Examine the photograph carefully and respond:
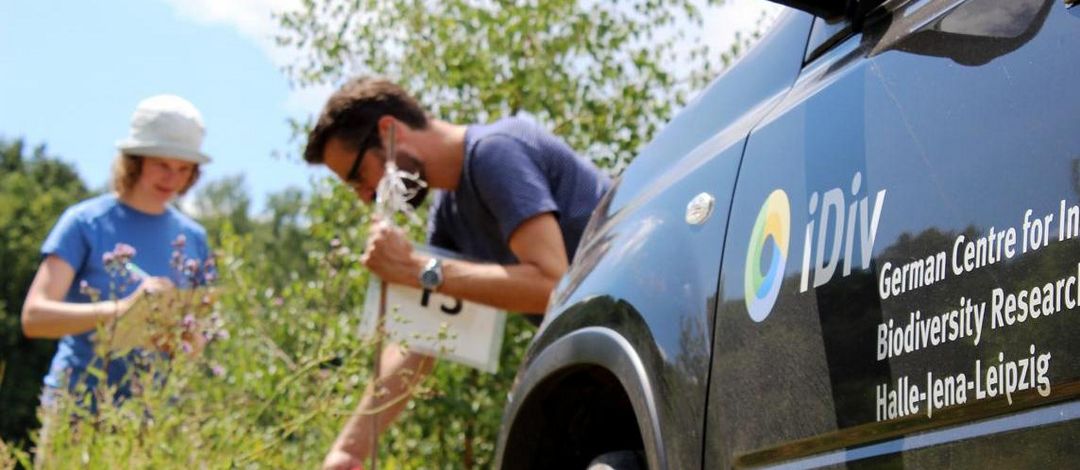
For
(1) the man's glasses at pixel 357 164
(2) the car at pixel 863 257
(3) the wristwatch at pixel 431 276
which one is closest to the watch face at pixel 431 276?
(3) the wristwatch at pixel 431 276

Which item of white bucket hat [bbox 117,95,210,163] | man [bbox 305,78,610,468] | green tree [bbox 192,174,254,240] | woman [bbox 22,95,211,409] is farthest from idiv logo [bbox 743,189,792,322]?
green tree [bbox 192,174,254,240]

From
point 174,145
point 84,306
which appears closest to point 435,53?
point 174,145

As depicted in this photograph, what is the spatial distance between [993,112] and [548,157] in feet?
9.08

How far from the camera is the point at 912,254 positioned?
6.15 ft

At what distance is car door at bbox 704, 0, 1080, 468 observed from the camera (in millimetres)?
1646

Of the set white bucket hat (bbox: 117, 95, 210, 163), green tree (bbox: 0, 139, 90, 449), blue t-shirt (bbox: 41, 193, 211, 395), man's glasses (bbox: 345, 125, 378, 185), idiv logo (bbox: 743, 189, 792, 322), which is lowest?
idiv logo (bbox: 743, 189, 792, 322)

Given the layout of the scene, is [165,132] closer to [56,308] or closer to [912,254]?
[56,308]

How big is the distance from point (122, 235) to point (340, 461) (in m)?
1.24

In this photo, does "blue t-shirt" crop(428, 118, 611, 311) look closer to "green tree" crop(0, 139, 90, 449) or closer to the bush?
the bush

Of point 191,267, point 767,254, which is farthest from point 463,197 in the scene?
point 767,254

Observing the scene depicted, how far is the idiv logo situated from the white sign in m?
2.25

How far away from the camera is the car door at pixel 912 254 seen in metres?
1.65

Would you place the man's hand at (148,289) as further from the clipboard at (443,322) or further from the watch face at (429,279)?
the watch face at (429,279)

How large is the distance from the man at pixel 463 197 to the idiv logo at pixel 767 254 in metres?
2.03
